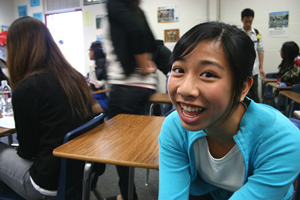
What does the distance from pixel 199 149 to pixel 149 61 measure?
2.33 feet

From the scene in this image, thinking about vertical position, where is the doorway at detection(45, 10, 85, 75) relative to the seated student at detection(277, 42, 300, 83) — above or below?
above

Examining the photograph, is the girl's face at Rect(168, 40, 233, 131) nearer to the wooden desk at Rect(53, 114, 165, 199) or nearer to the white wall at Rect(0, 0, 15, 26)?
the wooden desk at Rect(53, 114, 165, 199)

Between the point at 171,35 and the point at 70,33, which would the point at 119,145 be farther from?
the point at 70,33

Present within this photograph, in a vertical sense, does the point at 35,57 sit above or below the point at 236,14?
below

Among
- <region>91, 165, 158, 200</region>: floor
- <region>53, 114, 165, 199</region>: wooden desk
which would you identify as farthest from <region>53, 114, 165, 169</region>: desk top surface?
<region>91, 165, 158, 200</region>: floor

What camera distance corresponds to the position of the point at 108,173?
6.97ft

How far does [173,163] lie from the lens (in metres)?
0.73

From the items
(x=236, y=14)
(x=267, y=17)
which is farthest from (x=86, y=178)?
(x=267, y=17)

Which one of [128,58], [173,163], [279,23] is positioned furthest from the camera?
[279,23]

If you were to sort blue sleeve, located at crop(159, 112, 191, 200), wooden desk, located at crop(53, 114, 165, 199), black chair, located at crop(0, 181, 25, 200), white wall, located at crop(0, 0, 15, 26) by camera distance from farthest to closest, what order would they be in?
white wall, located at crop(0, 0, 15, 26), black chair, located at crop(0, 181, 25, 200), wooden desk, located at crop(53, 114, 165, 199), blue sleeve, located at crop(159, 112, 191, 200)

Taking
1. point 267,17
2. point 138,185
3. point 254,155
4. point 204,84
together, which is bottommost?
point 138,185

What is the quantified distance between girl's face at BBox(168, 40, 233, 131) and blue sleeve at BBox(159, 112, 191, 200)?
0.15m

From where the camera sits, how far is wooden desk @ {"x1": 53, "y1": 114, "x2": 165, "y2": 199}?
855 millimetres

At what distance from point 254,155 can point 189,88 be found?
0.95 ft
